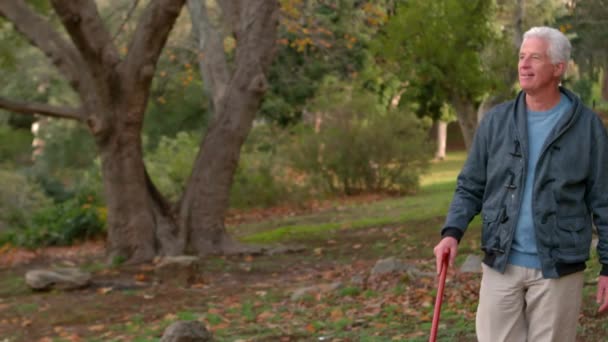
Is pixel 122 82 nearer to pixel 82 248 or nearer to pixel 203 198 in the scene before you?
pixel 203 198

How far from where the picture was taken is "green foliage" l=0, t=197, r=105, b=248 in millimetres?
19500

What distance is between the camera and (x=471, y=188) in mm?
4422

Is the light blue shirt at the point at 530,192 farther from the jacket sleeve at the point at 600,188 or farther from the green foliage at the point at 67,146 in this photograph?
the green foliage at the point at 67,146

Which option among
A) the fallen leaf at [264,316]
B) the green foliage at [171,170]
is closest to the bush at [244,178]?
A: the green foliage at [171,170]

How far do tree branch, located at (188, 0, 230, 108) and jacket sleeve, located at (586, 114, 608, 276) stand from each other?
13.2 m

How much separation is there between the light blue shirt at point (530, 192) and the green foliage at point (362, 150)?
792 inches

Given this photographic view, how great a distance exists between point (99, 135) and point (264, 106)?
59.6 ft

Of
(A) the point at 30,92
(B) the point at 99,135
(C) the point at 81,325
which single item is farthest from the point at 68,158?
(C) the point at 81,325

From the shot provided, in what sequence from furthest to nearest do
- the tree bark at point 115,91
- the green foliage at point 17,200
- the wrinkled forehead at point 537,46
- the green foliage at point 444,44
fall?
the green foliage at point 17,200 → the green foliage at point 444,44 → the tree bark at point 115,91 → the wrinkled forehead at point 537,46

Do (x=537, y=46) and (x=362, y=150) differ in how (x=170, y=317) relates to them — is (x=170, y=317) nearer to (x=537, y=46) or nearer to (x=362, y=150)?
(x=537, y=46)

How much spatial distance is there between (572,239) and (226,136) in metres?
10.5

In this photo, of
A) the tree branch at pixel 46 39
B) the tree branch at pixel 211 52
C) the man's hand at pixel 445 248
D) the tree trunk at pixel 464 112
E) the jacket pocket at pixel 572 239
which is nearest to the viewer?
the jacket pocket at pixel 572 239

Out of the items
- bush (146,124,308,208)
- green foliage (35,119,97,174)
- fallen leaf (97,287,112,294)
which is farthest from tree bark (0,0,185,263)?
green foliage (35,119,97,174)

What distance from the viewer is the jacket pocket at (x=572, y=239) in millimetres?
4098
